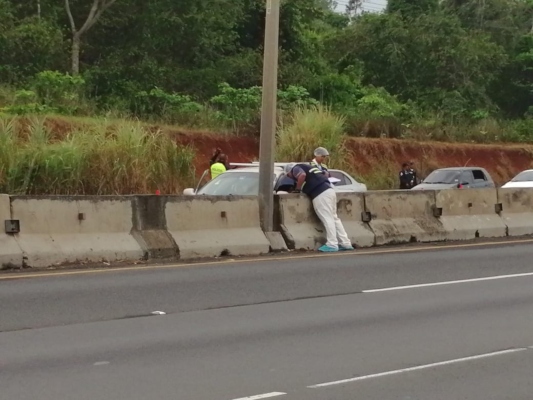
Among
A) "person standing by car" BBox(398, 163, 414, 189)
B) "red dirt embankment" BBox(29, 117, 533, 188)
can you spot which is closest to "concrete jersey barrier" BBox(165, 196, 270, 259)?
"red dirt embankment" BBox(29, 117, 533, 188)

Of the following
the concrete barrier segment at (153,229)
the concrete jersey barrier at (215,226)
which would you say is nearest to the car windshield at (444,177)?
the concrete jersey barrier at (215,226)

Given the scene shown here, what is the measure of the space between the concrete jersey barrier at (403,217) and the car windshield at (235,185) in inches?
88.3

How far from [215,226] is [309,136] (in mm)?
14720

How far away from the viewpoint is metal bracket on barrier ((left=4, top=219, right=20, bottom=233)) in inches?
560

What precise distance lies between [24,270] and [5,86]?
22142 mm

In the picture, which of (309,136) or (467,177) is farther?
(309,136)

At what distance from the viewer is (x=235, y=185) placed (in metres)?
19.5

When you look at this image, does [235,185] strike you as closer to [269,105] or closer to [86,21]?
[269,105]

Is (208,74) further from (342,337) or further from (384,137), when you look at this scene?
(342,337)

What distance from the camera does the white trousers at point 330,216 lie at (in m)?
18.0

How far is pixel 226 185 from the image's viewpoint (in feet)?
64.3

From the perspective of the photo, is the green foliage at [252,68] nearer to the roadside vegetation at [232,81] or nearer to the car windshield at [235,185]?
the roadside vegetation at [232,81]

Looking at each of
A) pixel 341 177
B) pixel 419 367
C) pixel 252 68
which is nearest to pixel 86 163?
pixel 341 177

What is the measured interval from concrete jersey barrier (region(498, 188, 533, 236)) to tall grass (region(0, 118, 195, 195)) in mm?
7572
